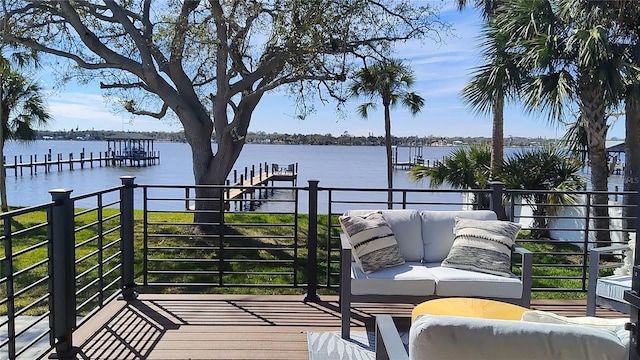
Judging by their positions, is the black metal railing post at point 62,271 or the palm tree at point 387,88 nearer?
the black metal railing post at point 62,271

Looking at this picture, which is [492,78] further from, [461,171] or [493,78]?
[461,171]

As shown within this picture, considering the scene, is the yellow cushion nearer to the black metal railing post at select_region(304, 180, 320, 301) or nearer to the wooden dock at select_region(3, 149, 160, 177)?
the black metal railing post at select_region(304, 180, 320, 301)

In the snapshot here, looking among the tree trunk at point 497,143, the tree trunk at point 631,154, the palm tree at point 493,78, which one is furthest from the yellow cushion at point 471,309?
the tree trunk at point 497,143

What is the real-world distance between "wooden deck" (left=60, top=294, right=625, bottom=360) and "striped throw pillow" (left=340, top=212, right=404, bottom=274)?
41 centimetres

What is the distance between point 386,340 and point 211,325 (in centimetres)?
220

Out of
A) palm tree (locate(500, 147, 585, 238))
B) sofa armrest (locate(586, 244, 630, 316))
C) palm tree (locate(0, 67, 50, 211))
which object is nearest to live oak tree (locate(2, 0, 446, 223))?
palm tree (locate(500, 147, 585, 238))

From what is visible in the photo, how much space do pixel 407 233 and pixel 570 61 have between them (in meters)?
3.68

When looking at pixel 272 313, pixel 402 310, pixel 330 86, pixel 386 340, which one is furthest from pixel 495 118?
pixel 386 340

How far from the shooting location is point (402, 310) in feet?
13.0

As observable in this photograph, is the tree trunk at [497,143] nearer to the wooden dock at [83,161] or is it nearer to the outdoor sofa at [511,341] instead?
the outdoor sofa at [511,341]

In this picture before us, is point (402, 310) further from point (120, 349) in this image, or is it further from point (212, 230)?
point (212, 230)

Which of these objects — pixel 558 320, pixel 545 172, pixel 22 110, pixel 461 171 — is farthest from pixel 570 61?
pixel 22 110

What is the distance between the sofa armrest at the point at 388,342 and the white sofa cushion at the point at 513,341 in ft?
0.58

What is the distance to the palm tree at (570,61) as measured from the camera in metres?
5.41
